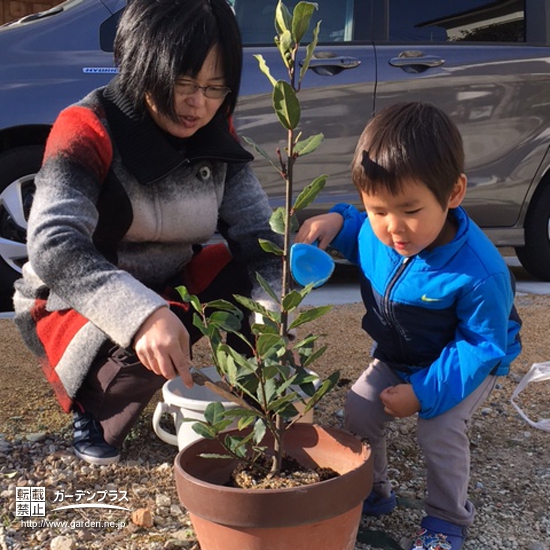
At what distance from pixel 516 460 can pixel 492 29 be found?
277 cm

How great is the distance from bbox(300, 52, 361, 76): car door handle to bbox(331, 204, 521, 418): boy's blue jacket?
2.21m

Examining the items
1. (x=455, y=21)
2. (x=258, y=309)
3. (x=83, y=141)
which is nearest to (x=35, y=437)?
(x=83, y=141)

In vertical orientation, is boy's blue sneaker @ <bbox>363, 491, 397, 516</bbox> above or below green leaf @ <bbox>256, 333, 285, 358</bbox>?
below

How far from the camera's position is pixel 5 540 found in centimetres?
196

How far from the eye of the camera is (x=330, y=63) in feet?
13.8

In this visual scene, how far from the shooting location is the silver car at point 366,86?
3.93 m

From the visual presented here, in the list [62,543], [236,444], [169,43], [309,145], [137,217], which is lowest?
[62,543]

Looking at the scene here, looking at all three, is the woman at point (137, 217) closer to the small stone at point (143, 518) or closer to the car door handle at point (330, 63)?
the small stone at point (143, 518)

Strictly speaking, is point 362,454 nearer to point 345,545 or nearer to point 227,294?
point 345,545

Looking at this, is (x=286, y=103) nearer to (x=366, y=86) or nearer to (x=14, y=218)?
(x=14, y=218)

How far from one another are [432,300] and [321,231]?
0.35 m

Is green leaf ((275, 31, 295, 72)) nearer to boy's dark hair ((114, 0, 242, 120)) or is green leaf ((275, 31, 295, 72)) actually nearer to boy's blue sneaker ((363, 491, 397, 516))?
boy's dark hair ((114, 0, 242, 120))

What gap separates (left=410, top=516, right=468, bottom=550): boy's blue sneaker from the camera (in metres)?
1.92

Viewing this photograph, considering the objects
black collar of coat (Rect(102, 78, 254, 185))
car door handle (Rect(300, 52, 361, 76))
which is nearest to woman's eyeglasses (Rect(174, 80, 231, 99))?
black collar of coat (Rect(102, 78, 254, 185))
